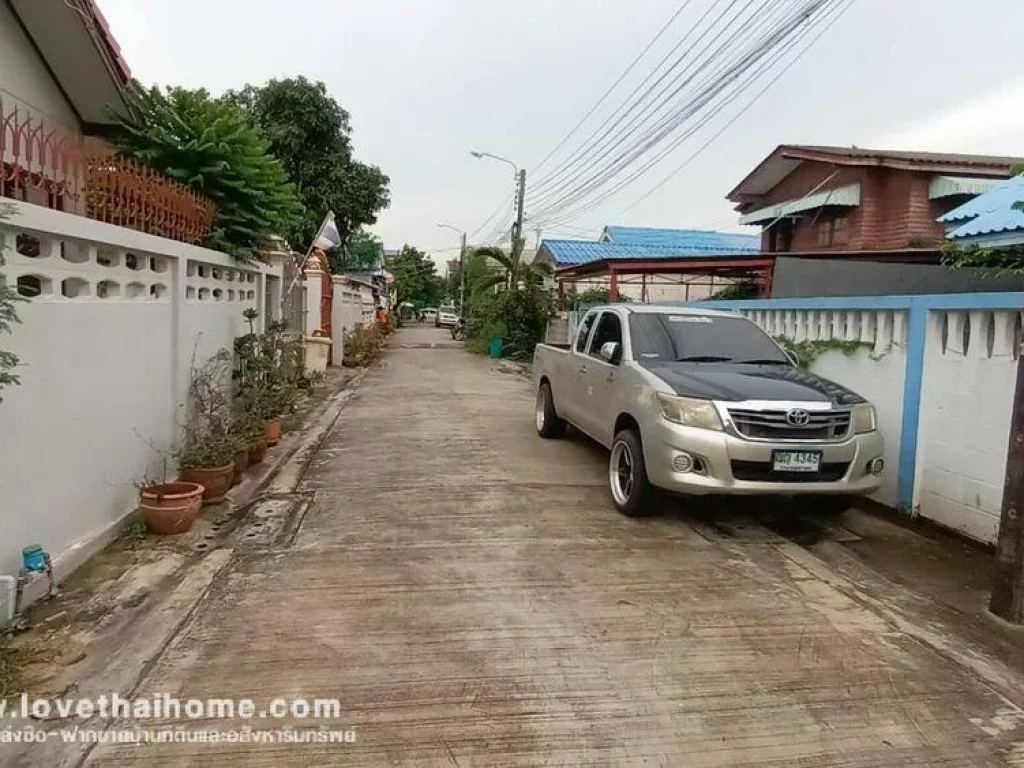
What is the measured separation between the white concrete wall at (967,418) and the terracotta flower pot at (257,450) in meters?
5.70

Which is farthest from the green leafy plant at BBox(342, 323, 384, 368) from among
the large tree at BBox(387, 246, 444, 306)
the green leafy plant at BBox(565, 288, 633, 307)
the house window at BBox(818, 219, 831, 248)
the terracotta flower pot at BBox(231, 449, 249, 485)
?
the large tree at BBox(387, 246, 444, 306)

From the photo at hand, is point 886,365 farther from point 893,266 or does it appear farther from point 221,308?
point 221,308

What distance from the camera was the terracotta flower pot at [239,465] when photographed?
20.7 feet

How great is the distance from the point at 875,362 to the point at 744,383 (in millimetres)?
1616

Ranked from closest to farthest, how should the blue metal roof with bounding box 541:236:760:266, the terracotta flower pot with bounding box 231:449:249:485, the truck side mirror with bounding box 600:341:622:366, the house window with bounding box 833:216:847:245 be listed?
1. the truck side mirror with bounding box 600:341:622:366
2. the terracotta flower pot with bounding box 231:449:249:485
3. the house window with bounding box 833:216:847:245
4. the blue metal roof with bounding box 541:236:760:266

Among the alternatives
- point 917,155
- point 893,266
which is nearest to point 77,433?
point 893,266

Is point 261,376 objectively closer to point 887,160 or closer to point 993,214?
point 993,214

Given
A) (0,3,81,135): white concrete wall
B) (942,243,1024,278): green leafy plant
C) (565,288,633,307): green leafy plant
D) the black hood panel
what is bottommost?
the black hood panel

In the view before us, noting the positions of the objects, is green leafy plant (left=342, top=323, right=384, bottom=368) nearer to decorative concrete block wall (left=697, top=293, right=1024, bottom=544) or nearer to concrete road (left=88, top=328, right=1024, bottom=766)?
concrete road (left=88, top=328, right=1024, bottom=766)

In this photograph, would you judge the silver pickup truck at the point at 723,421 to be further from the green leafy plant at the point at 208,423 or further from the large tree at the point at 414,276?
the large tree at the point at 414,276

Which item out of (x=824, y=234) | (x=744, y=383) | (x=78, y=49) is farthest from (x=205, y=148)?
(x=824, y=234)

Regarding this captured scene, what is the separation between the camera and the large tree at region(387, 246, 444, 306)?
65738mm

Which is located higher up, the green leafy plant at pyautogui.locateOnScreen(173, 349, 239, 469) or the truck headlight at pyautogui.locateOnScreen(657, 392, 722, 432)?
the truck headlight at pyautogui.locateOnScreen(657, 392, 722, 432)

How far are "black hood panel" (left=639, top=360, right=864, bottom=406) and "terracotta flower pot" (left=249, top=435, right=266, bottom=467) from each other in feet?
12.0
